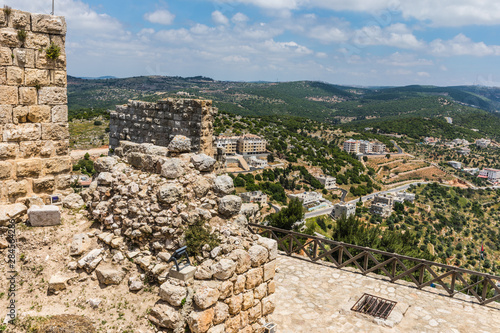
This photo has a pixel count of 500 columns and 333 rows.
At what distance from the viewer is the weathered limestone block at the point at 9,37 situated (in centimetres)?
500

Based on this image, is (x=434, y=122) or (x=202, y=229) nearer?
(x=202, y=229)

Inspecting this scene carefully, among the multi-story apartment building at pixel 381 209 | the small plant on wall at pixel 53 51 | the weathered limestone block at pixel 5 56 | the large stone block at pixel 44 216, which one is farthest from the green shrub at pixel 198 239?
the multi-story apartment building at pixel 381 209

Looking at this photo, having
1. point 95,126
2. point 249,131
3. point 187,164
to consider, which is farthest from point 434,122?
point 187,164

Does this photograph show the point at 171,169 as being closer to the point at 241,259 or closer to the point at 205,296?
the point at 241,259

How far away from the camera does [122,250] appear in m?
4.48

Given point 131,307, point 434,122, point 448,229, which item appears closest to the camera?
point 131,307

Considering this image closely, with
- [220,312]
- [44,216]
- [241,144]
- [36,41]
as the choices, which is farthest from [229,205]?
[241,144]

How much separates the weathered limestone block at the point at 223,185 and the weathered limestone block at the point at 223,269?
1038mm

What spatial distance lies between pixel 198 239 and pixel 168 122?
5.52 m

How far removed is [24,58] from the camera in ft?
17.0

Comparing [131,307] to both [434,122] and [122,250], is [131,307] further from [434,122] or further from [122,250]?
[434,122]

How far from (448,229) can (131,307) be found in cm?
6029

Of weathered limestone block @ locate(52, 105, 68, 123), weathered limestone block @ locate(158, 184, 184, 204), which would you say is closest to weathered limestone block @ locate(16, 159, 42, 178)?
weathered limestone block @ locate(52, 105, 68, 123)

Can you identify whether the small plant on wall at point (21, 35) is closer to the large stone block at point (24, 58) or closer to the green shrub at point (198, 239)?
the large stone block at point (24, 58)
